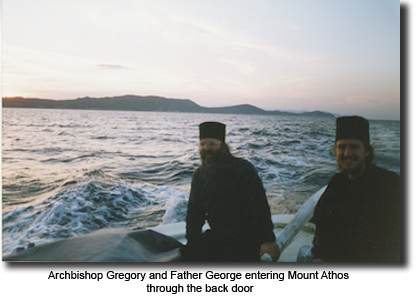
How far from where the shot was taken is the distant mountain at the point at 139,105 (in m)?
2.61

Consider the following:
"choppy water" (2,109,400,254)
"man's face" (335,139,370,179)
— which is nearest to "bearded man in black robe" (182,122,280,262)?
"choppy water" (2,109,400,254)

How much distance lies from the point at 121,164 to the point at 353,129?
2059 mm

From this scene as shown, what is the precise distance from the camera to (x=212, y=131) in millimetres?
2170

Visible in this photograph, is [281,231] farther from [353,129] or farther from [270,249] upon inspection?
[353,129]

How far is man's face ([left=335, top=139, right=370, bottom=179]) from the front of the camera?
6.50 feet

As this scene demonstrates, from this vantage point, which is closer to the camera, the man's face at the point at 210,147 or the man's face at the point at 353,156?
the man's face at the point at 353,156

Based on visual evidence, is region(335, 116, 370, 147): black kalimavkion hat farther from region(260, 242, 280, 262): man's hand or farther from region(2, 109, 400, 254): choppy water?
region(260, 242, 280, 262): man's hand

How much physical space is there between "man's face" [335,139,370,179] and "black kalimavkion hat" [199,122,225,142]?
0.86m

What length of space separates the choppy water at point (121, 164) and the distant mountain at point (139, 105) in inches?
2.3

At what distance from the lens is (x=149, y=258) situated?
2.15 meters

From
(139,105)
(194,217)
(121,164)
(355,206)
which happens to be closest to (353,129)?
(355,206)

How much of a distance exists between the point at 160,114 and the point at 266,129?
1123 millimetres

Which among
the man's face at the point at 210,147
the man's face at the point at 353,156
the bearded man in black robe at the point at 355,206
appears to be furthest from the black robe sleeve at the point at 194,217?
the man's face at the point at 353,156

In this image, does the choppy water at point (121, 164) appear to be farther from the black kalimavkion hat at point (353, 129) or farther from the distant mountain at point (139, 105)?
the black kalimavkion hat at point (353, 129)
